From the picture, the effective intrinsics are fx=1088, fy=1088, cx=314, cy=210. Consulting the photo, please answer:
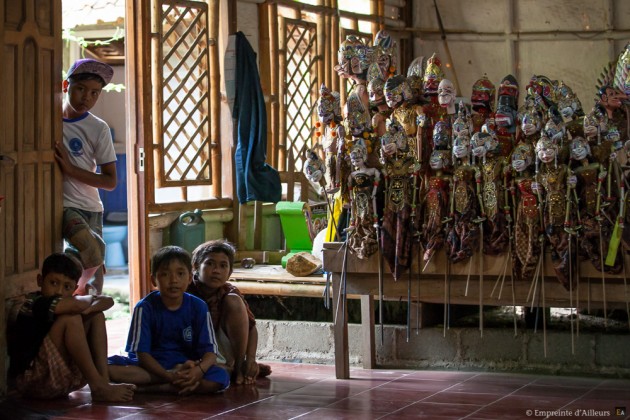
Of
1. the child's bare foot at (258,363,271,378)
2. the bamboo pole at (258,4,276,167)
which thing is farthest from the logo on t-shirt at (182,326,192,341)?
the bamboo pole at (258,4,276,167)

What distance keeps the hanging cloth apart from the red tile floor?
243cm

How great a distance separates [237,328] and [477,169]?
1.43 m

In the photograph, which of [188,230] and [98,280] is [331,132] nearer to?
[98,280]

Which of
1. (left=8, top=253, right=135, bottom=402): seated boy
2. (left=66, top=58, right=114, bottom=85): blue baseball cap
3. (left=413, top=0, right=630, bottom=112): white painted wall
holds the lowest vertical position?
(left=8, top=253, right=135, bottom=402): seated boy

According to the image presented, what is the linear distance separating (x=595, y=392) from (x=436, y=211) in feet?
3.69

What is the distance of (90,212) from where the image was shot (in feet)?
18.2

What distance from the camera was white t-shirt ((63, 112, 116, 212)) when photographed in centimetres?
548

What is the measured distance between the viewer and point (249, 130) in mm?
7867

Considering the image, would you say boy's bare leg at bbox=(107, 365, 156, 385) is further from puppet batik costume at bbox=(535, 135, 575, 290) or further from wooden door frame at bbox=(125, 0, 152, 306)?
wooden door frame at bbox=(125, 0, 152, 306)

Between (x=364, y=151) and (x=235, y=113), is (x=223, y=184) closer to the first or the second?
(x=235, y=113)

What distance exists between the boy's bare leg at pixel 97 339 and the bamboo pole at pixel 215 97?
3.13 meters

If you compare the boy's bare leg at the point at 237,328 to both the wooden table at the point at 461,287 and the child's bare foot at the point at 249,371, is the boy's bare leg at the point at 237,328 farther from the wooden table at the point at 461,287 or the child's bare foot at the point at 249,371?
the wooden table at the point at 461,287

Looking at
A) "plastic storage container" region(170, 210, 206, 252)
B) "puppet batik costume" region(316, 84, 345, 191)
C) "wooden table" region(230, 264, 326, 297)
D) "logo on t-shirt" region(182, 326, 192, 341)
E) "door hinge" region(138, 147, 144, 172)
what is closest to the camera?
"logo on t-shirt" region(182, 326, 192, 341)

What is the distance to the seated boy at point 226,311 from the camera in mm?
5395
